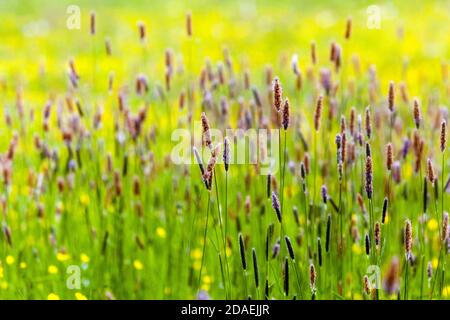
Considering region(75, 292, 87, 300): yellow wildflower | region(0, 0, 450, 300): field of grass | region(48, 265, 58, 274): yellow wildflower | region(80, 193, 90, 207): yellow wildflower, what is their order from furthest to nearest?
region(80, 193, 90, 207): yellow wildflower → region(48, 265, 58, 274): yellow wildflower → region(75, 292, 87, 300): yellow wildflower → region(0, 0, 450, 300): field of grass

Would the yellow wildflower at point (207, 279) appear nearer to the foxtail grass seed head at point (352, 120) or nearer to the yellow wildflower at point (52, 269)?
the yellow wildflower at point (52, 269)

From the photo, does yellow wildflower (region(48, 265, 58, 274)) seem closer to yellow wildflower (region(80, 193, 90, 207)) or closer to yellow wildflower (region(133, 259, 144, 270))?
yellow wildflower (region(133, 259, 144, 270))

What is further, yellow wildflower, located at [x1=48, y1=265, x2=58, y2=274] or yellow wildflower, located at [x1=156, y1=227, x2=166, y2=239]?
yellow wildflower, located at [x1=156, y1=227, x2=166, y2=239]

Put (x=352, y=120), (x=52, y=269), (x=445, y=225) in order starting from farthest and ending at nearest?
(x=52, y=269)
(x=352, y=120)
(x=445, y=225)

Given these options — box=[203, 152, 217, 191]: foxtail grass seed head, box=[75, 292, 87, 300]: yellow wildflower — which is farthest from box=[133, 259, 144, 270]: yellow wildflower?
box=[203, 152, 217, 191]: foxtail grass seed head

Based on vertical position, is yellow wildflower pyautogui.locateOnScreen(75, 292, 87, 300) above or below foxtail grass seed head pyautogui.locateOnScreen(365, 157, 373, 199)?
below

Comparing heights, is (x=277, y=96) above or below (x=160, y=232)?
above

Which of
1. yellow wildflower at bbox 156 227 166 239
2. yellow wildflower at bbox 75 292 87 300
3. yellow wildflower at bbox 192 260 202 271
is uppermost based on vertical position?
yellow wildflower at bbox 156 227 166 239

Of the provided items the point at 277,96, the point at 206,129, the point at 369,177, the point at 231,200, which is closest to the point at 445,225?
the point at 369,177

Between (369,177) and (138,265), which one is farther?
(138,265)

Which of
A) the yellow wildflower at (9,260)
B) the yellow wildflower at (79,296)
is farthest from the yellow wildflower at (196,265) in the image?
the yellow wildflower at (9,260)

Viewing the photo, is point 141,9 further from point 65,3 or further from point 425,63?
point 425,63

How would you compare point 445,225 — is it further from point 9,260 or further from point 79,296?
point 9,260

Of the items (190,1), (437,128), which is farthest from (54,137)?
(190,1)
